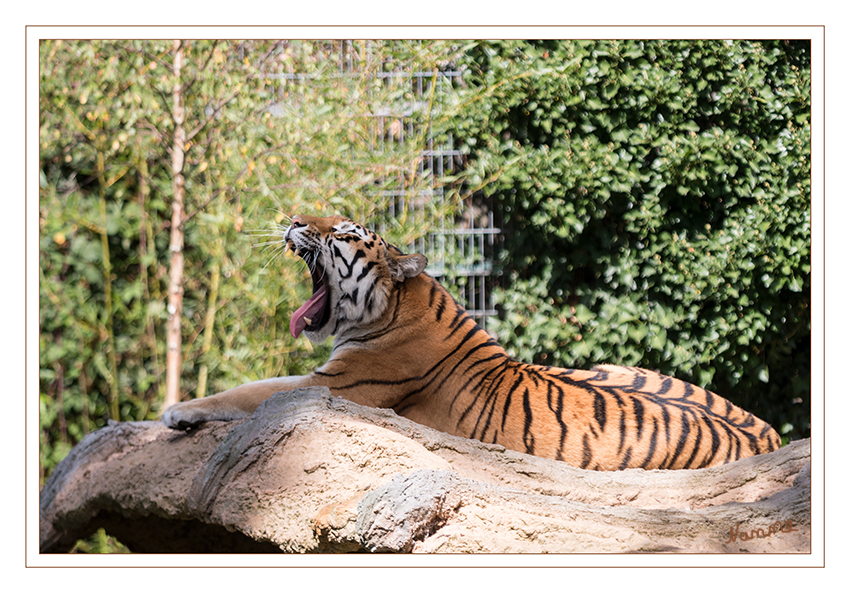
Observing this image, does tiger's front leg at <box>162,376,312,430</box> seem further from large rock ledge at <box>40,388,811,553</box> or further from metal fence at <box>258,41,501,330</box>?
metal fence at <box>258,41,501,330</box>

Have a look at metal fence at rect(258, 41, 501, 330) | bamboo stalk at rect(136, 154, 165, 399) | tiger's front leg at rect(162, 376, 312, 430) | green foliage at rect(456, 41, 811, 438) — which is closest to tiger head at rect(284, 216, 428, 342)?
tiger's front leg at rect(162, 376, 312, 430)

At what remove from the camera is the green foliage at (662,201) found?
4059 millimetres

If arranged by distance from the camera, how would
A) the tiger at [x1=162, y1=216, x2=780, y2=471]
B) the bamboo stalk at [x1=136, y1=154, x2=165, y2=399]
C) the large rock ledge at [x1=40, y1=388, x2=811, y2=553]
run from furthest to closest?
the bamboo stalk at [x1=136, y1=154, x2=165, y2=399] → the tiger at [x1=162, y1=216, x2=780, y2=471] → the large rock ledge at [x1=40, y1=388, x2=811, y2=553]

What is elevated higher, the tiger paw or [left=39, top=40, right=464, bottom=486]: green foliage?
[left=39, top=40, right=464, bottom=486]: green foliage

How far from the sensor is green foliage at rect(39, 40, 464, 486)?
15.2 feet
